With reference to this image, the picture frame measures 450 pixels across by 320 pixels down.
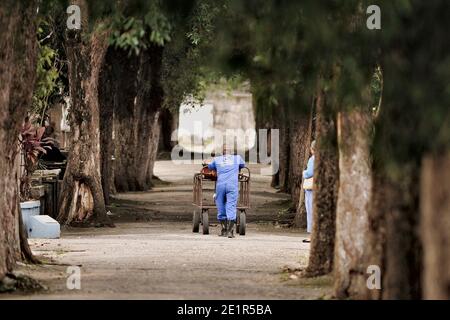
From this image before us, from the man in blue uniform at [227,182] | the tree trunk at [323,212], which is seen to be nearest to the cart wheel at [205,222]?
the man in blue uniform at [227,182]

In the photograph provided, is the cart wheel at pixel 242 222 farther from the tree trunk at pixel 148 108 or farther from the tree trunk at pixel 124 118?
the tree trunk at pixel 148 108

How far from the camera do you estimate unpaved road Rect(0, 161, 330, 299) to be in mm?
18641

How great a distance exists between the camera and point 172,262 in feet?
75.2

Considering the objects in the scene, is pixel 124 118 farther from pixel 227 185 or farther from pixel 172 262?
pixel 172 262

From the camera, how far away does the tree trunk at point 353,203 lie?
17.8 metres

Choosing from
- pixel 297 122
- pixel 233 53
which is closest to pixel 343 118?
pixel 233 53

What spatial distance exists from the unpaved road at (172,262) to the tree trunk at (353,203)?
0.63 metres

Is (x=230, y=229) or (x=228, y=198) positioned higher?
(x=228, y=198)

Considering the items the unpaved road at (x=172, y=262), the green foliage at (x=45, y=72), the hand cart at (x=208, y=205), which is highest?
the green foliage at (x=45, y=72)

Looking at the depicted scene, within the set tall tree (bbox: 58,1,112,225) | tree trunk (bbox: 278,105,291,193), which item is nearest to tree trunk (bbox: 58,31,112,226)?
tall tree (bbox: 58,1,112,225)

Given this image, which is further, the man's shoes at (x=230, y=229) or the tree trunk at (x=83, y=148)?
the tree trunk at (x=83, y=148)

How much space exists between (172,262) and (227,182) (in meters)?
5.53

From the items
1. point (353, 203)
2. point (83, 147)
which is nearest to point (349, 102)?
point (353, 203)

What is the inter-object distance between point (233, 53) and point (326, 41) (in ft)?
7.08
